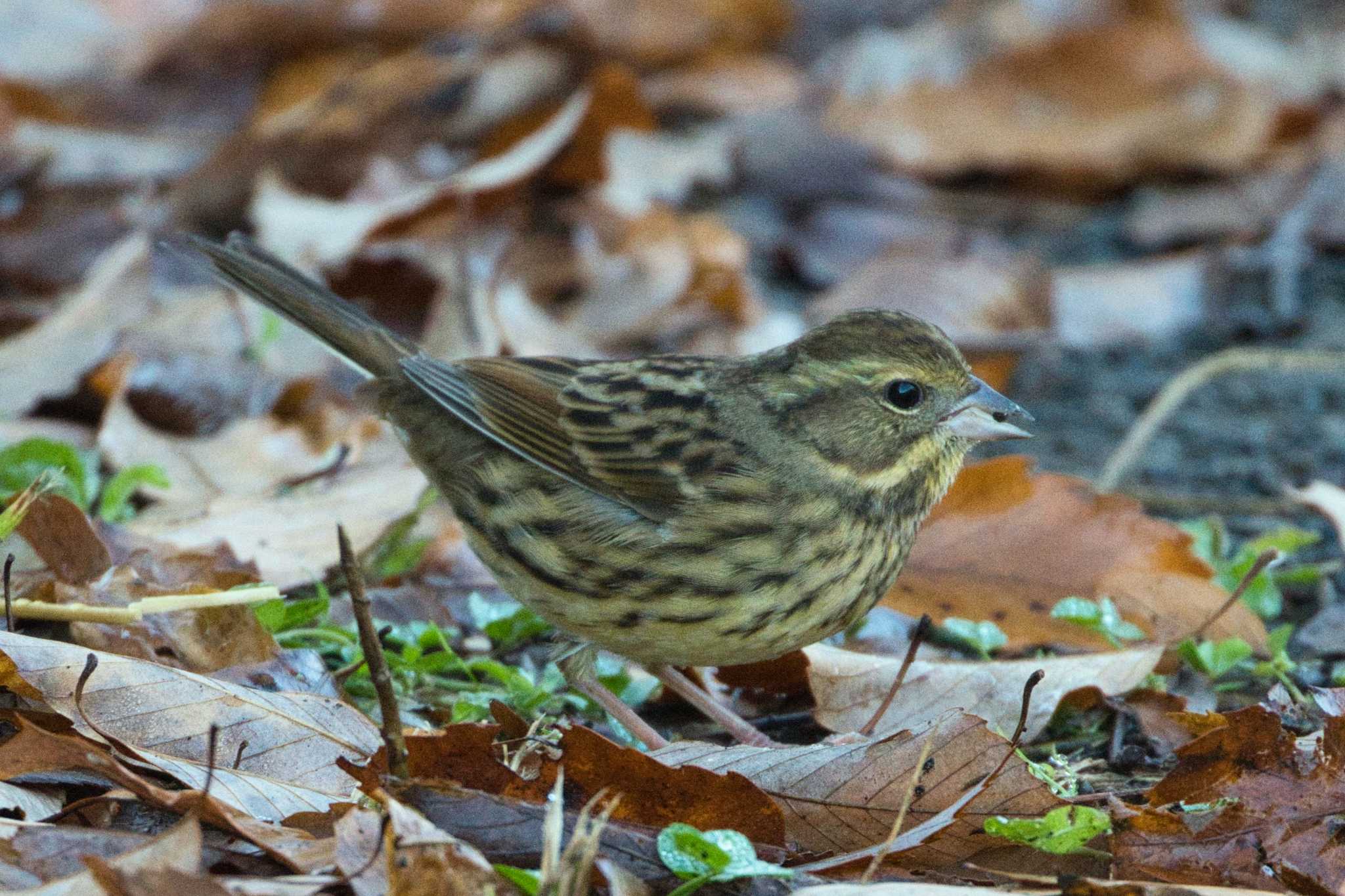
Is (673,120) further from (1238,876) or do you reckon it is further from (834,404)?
(1238,876)

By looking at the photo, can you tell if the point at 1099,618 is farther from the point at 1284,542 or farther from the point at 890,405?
the point at 1284,542

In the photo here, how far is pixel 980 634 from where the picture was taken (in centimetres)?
432

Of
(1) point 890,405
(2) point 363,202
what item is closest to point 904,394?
Result: (1) point 890,405

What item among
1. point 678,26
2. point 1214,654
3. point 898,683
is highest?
point 678,26

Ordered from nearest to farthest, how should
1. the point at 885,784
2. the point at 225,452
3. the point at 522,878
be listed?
the point at 522,878 → the point at 885,784 → the point at 225,452

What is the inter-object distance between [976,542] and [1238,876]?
1.65 metres

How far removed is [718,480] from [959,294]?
3066 millimetres

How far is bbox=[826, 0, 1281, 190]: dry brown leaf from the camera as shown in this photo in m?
8.62

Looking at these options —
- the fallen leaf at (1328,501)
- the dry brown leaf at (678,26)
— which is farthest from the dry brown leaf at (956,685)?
the dry brown leaf at (678,26)

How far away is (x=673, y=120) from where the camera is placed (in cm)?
908

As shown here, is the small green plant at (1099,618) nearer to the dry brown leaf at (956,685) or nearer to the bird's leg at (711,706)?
the dry brown leaf at (956,685)

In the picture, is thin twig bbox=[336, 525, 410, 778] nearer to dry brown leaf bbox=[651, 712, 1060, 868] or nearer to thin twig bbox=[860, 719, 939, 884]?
dry brown leaf bbox=[651, 712, 1060, 868]

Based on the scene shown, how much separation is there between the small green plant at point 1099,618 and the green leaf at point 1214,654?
0.14 meters

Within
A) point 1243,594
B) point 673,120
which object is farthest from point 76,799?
point 673,120
